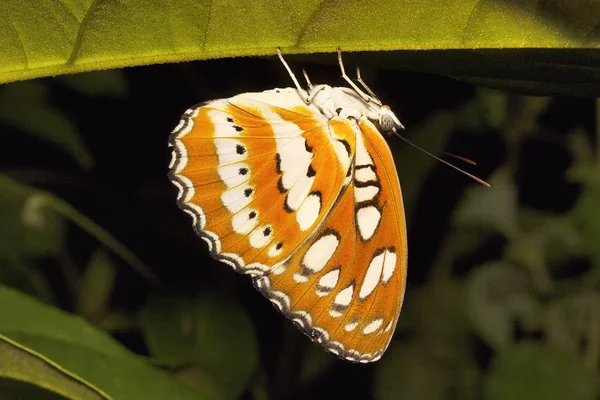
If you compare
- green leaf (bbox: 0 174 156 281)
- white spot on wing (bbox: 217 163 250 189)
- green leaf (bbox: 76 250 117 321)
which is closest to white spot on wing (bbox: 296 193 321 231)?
white spot on wing (bbox: 217 163 250 189)

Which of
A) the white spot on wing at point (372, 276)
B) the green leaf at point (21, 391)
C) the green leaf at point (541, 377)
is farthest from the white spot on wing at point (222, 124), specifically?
the green leaf at point (541, 377)

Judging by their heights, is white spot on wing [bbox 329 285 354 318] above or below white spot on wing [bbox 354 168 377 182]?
below

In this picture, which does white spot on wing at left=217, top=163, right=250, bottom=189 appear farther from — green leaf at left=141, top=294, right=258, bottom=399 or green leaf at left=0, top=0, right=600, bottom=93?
green leaf at left=141, top=294, right=258, bottom=399

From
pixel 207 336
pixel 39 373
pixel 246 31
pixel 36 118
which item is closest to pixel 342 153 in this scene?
pixel 246 31

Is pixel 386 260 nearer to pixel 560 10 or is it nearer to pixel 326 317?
pixel 326 317

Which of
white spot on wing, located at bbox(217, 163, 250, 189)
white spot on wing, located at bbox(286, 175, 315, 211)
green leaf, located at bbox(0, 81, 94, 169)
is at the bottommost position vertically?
white spot on wing, located at bbox(286, 175, 315, 211)

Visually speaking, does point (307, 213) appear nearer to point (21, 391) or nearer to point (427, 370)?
point (21, 391)

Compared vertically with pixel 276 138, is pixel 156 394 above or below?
below

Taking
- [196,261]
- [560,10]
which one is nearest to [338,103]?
[560,10]
